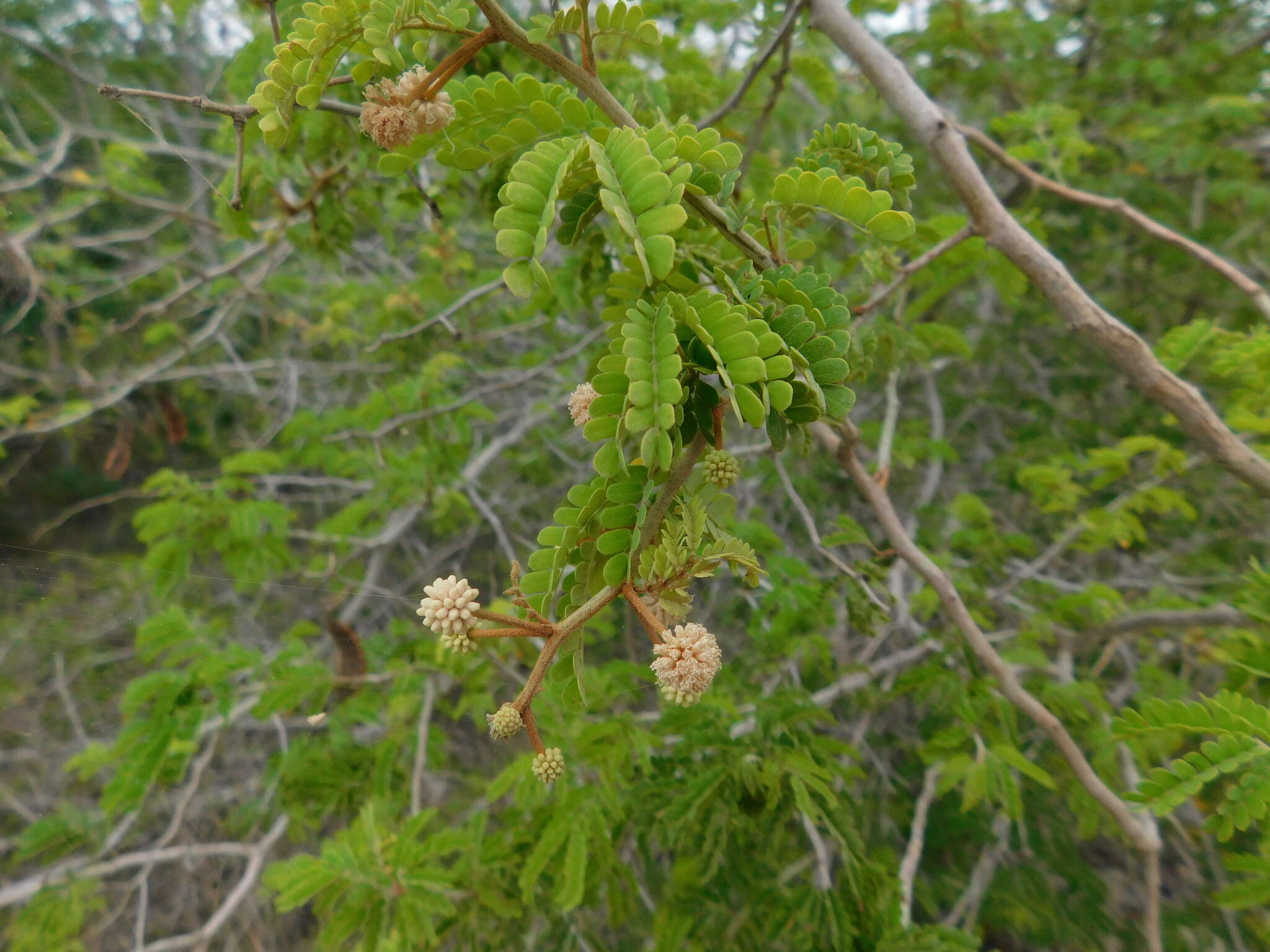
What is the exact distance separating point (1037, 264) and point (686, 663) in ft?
3.94

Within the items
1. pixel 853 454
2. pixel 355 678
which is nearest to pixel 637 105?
pixel 853 454

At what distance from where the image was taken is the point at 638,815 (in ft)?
5.28

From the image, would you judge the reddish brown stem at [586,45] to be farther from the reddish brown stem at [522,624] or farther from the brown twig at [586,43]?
the reddish brown stem at [522,624]

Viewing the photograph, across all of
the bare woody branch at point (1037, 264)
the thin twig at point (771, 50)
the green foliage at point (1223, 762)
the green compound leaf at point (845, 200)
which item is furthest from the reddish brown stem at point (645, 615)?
the thin twig at point (771, 50)

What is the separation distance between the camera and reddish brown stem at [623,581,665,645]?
791 mm

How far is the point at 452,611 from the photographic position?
0.80 m

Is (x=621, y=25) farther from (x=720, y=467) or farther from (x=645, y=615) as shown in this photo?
(x=645, y=615)

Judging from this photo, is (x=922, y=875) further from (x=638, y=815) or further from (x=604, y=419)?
(x=604, y=419)

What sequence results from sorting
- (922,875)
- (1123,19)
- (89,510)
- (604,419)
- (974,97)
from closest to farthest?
(604,419) → (922,875) → (1123,19) → (974,97) → (89,510)

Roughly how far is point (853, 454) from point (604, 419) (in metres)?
0.80

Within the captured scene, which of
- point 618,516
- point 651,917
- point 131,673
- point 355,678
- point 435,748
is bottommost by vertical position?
point 651,917

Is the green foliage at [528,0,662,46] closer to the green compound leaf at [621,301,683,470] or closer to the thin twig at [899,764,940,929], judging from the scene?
the green compound leaf at [621,301,683,470]

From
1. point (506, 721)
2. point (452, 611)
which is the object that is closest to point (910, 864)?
point (506, 721)

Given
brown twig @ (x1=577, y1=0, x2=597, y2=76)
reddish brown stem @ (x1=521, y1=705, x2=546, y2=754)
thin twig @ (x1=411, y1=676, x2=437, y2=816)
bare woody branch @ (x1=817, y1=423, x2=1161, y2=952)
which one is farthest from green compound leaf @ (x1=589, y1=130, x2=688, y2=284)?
thin twig @ (x1=411, y1=676, x2=437, y2=816)
